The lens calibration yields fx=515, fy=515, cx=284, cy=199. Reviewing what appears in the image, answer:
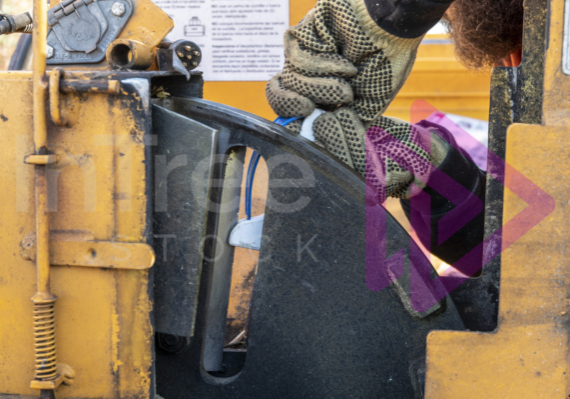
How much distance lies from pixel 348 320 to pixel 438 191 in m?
0.53

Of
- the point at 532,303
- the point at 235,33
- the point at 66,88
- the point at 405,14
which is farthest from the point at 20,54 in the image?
the point at 532,303

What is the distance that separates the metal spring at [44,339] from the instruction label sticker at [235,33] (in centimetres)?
146

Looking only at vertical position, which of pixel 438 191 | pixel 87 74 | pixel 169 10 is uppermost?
pixel 169 10

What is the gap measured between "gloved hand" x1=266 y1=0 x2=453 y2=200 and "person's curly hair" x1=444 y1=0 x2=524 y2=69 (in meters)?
0.49

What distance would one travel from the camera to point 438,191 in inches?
54.9

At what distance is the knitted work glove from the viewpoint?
3.55ft

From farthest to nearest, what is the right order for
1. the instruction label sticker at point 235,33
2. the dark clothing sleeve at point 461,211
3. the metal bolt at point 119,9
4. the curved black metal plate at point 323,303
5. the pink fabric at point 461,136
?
1. the pink fabric at point 461,136
2. the instruction label sticker at point 235,33
3. the dark clothing sleeve at point 461,211
4. the metal bolt at point 119,9
5. the curved black metal plate at point 323,303

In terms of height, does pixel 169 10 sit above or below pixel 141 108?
above

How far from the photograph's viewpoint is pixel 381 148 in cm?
118

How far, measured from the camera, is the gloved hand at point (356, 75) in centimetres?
109

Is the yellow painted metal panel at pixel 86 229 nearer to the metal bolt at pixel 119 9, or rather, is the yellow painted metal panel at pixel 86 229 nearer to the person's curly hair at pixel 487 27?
the metal bolt at pixel 119 9

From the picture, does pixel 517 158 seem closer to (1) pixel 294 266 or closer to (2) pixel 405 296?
(2) pixel 405 296

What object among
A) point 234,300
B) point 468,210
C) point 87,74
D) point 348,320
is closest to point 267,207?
point 348,320

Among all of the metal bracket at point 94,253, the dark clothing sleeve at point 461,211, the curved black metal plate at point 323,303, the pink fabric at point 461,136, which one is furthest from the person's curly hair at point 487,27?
the metal bracket at point 94,253
